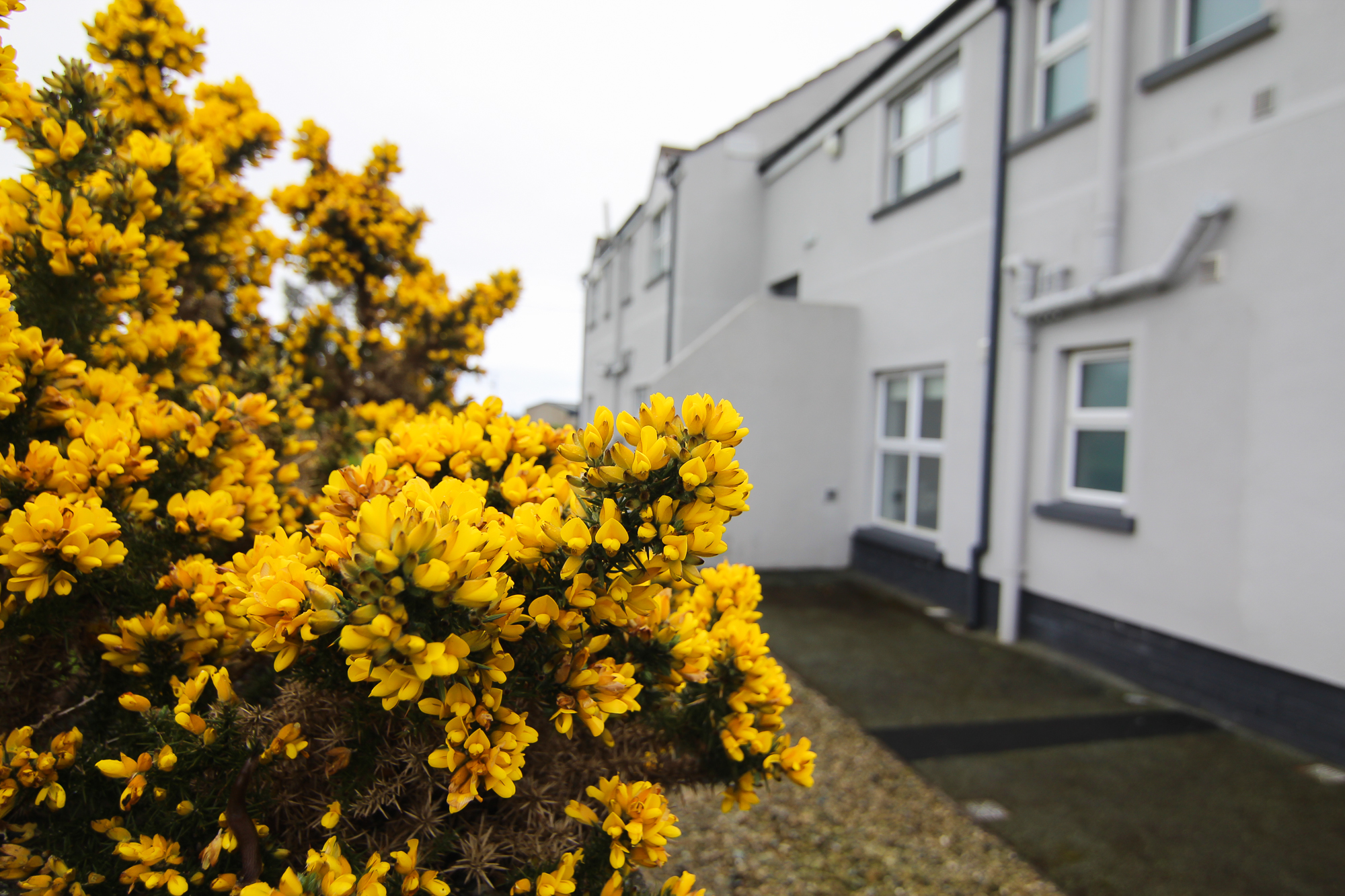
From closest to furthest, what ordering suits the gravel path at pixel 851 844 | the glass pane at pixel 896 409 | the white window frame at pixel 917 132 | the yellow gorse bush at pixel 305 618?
the yellow gorse bush at pixel 305 618, the gravel path at pixel 851 844, the white window frame at pixel 917 132, the glass pane at pixel 896 409

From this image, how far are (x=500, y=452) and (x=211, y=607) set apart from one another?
20.6 inches

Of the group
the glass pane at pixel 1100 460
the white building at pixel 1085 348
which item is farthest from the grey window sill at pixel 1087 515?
A: the glass pane at pixel 1100 460

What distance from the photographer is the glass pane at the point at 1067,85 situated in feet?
16.8

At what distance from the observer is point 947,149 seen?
21.4 feet

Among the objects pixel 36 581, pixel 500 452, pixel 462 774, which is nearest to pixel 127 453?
pixel 36 581

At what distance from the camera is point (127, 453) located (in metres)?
1.25

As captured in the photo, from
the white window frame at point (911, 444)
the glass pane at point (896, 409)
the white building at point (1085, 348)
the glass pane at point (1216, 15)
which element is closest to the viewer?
the white building at point (1085, 348)

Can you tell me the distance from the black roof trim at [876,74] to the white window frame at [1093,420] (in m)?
3.19

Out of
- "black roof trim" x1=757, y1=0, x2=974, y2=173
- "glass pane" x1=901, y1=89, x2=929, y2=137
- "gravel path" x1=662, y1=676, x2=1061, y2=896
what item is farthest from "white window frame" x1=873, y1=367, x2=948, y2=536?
"gravel path" x1=662, y1=676, x2=1061, y2=896

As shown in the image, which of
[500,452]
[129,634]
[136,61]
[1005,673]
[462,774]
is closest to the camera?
[462,774]

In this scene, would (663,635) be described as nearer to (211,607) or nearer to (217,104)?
(211,607)

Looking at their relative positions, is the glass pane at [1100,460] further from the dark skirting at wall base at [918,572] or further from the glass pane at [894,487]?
the glass pane at [894,487]

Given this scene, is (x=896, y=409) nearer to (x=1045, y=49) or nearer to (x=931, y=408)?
(x=931, y=408)

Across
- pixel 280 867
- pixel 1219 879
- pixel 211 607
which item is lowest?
pixel 1219 879
